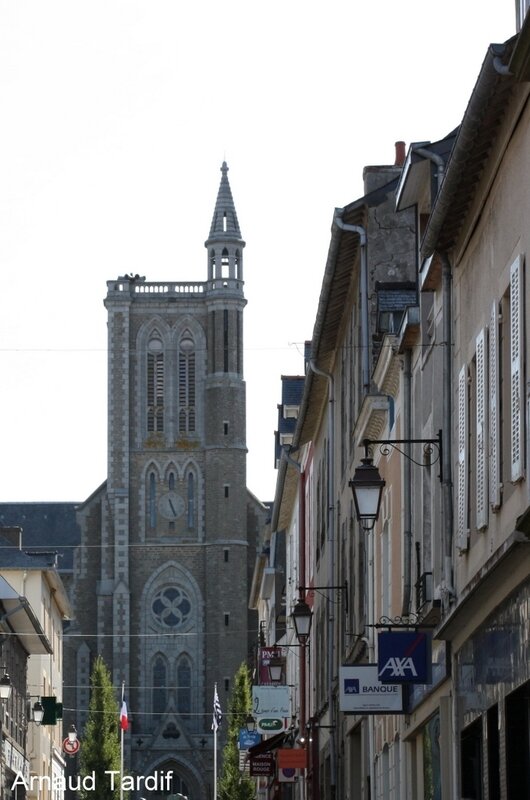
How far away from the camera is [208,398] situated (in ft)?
348

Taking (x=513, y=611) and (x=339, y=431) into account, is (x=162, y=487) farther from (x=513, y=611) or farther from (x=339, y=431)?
(x=513, y=611)

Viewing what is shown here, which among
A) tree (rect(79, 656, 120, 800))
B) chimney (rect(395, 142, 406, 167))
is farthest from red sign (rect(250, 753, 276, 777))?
tree (rect(79, 656, 120, 800))

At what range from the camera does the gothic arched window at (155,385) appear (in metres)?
106

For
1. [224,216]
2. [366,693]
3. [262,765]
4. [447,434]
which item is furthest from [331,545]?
[224,216]

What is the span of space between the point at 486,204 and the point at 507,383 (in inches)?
67.2

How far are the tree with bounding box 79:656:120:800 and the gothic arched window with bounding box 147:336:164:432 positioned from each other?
58.5 ft

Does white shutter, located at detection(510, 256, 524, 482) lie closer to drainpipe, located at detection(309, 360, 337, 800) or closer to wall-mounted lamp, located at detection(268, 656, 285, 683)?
drainpipe, located at detection(309, 360, 337, 800)

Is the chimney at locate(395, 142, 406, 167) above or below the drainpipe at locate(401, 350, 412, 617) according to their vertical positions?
above

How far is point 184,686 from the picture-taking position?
102938 mm

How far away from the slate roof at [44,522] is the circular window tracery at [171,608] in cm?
1517

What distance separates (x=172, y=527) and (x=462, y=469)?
91.8 m

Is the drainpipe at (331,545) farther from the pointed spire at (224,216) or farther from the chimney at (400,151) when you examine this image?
the pointed spire at (224,216)

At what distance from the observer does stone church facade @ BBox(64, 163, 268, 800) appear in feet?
335

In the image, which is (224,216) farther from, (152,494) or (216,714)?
(216,714)
